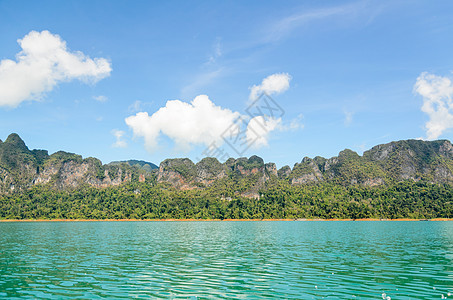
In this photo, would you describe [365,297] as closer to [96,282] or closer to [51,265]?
[96,282]

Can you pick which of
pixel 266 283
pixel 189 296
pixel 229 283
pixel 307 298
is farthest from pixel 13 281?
pixel 307 298

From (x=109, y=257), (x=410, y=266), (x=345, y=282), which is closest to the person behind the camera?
(x=345, y=282)

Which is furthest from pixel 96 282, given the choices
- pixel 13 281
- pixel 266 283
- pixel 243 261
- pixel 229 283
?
pixel 243 261

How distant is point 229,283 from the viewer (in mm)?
22250

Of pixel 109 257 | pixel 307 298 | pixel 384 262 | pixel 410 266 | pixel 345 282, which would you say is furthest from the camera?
pixel 109 257

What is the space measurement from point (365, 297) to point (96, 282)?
61.6 ft

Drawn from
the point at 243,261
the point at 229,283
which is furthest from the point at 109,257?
the point at 229,283

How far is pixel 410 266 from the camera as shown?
28594 mm

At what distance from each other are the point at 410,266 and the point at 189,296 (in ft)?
72.6

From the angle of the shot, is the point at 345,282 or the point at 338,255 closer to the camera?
the point at 345,282

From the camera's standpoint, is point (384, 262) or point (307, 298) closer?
point (307, 298)

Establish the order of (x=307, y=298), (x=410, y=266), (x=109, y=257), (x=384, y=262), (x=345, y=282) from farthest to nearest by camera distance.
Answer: (x=109, y=257)
(x=384, y=262)
(x=410, y=266)
(x=345, y=282)
(x=307, y=298)

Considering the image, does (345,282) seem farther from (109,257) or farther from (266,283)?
(109,257)

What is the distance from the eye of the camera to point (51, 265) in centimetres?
2988
